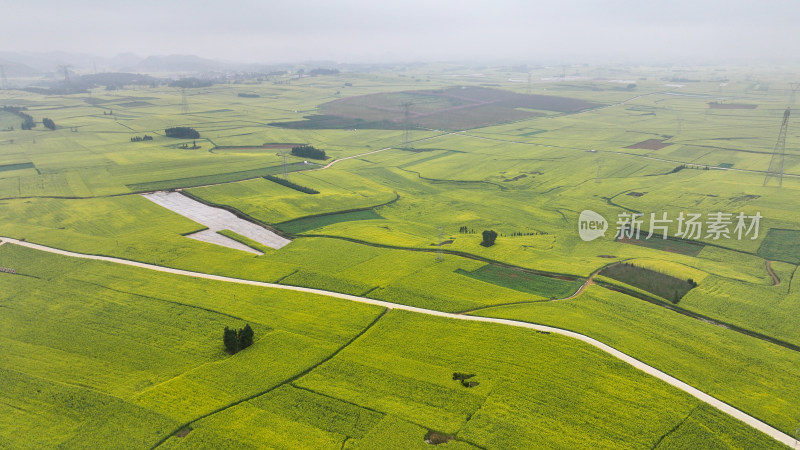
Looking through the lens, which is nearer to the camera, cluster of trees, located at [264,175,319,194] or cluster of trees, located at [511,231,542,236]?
cluster of trees, located at [511,231,542,236]

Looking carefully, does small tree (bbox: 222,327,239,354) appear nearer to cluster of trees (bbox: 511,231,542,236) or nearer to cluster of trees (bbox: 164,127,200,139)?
cluster of trees (bbox: 511,231,542,236)

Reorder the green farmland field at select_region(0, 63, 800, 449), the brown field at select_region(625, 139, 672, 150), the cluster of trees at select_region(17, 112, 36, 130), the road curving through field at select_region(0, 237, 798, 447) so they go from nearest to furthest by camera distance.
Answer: the green farmland field at select_region(0, 63, 800, 449), the road curving through field at select_region(0, 237, 798, 447), the brown field at select_region(625, 139, 672, 150), the cluster of trees at select_region(17, 112, 36, 130)

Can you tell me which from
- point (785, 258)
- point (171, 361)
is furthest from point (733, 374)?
point (171, 361)

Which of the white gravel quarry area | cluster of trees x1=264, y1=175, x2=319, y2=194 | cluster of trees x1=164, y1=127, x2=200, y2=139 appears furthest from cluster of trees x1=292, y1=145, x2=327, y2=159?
the white gravel quarry area

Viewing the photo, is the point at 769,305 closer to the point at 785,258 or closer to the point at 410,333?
the point at 785,258

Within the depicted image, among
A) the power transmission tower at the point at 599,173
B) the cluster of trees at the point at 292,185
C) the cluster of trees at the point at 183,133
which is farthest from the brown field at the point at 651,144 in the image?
the cluster of trees at the point at 183,133

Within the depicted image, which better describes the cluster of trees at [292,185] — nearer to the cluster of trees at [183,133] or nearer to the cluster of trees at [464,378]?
the cluster of trees at [183,133]
